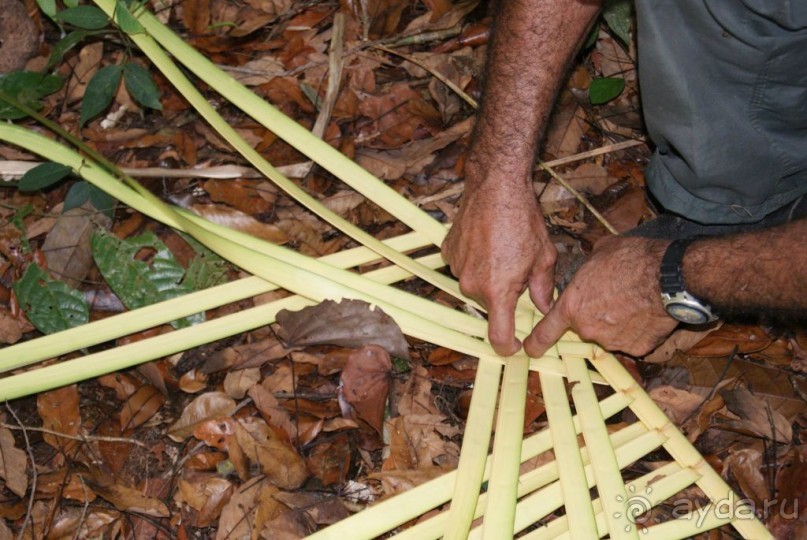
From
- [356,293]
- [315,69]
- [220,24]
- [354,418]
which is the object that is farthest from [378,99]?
[354,418]

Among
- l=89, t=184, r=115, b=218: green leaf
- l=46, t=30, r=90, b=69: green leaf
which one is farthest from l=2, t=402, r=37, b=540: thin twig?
l=46, t=30, r=90, b=69: green leaf

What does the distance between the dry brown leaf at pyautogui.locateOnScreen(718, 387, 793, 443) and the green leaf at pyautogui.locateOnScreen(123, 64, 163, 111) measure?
59.7 inches

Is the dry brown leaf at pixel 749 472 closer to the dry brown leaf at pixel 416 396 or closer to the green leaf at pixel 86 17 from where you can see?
the dry brown leaf at pixel 416 396

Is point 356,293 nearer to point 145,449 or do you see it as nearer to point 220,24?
point 145,449

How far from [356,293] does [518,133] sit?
0.49 meters

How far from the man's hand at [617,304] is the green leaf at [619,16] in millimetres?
736

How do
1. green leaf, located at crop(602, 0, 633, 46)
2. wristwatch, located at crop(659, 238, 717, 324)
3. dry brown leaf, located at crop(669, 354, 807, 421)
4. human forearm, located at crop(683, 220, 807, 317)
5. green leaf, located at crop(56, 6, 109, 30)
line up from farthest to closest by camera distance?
green leaf, located at crop(602, 0, 633, 46), green leaf, located at crop(56, 6, 109, 30), dry brown leaf, located at crop(669, 354, 807, 421), wristwatch, located at crop(659, 238, 717, 324), human forearm, located at crop(683, 220, 807, 317)

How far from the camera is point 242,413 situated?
5.36 feet

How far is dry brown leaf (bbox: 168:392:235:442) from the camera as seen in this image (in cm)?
162

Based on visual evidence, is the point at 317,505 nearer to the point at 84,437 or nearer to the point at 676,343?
the point at 84,437

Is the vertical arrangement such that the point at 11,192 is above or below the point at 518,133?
below

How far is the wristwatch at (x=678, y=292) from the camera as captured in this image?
1386 millimetres

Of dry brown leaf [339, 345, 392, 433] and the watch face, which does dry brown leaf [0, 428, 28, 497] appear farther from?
the watch face

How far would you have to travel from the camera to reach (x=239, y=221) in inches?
74.0
